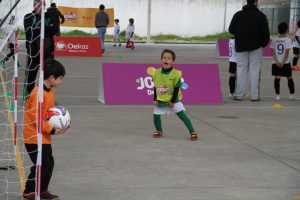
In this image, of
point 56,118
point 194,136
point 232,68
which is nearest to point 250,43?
point 232,68

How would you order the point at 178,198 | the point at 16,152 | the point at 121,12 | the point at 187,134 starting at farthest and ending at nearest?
the point at 121,12 → the point at 187,134 → the point at 16,152 → the point at 178,198

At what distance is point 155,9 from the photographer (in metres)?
48.2

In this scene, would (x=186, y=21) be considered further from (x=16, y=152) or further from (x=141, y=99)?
(x=16, y=152)

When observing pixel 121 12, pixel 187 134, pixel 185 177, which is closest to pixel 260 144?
pixel 187 134

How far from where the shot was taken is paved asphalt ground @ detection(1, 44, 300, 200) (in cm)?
674

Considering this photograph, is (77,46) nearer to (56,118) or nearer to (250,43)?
(250,43)

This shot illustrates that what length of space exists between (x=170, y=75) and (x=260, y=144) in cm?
158

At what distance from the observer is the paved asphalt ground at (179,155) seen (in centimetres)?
674

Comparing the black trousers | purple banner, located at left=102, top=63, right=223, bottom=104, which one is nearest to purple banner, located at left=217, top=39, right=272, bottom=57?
purple banner, located at left=102, top=63, right=223, bottom=104

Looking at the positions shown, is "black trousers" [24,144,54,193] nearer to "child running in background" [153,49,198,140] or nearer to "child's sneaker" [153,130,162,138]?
"child running in background" [153,49,198,140]

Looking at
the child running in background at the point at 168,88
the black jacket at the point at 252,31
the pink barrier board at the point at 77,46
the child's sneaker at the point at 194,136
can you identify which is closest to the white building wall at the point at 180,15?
the pink barrier board at the point at 77,46

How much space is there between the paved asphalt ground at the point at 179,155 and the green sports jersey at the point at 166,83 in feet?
2.07

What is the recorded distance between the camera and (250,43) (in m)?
13.8

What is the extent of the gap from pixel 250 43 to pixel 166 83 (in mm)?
4882
